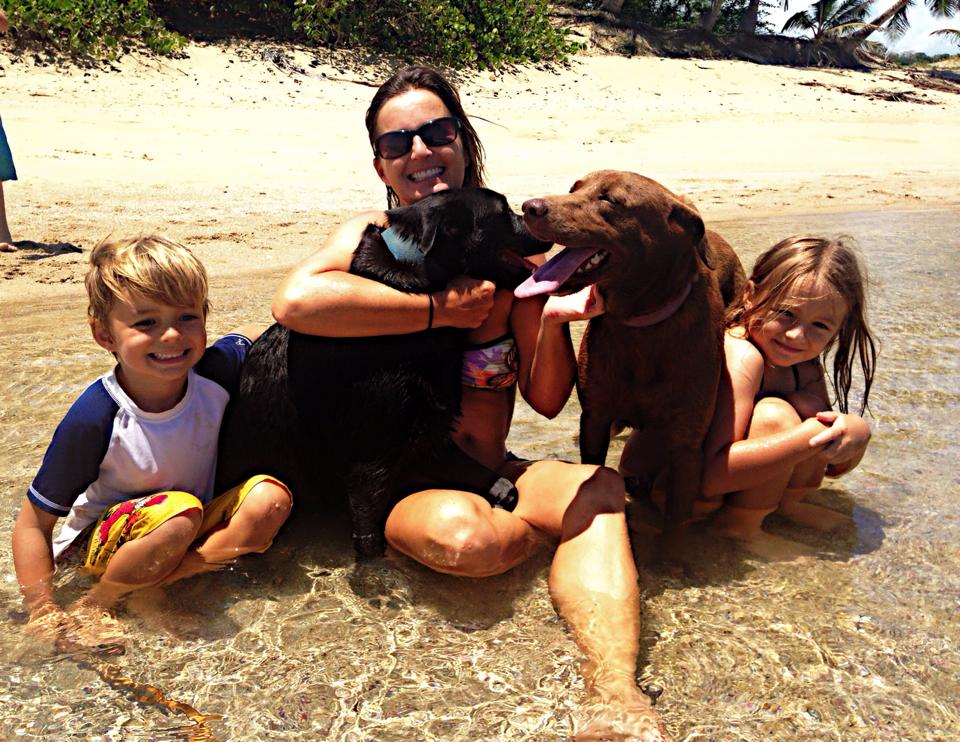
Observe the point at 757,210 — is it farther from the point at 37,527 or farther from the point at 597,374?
the point at 37,527

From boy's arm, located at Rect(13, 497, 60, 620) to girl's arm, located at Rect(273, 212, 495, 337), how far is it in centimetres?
89

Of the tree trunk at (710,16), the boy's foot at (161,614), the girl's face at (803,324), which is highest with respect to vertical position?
the tree trunk at (710,16)

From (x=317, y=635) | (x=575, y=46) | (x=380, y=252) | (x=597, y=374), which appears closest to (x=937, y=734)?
(x=597, y=374)

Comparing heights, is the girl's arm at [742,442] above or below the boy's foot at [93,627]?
above

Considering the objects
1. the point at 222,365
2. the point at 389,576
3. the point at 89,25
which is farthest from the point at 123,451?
the point at 89,25

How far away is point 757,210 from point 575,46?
7.13 m

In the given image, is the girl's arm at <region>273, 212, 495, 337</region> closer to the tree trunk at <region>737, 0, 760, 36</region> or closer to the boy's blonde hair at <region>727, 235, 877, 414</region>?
the boy's blonde hair at <region>727, 235, 877, 414</region>

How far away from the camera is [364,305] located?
2.59 m

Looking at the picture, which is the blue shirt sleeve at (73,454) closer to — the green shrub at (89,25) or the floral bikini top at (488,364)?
the floral bikini top at (488,364)

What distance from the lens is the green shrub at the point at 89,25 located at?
10414mm

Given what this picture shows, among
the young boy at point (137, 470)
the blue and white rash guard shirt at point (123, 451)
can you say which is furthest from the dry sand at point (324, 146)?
the young boy at point (137, 470)

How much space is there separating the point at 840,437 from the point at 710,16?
21.7 m

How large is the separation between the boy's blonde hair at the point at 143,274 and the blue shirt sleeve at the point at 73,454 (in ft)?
0.91

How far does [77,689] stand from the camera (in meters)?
2.28
